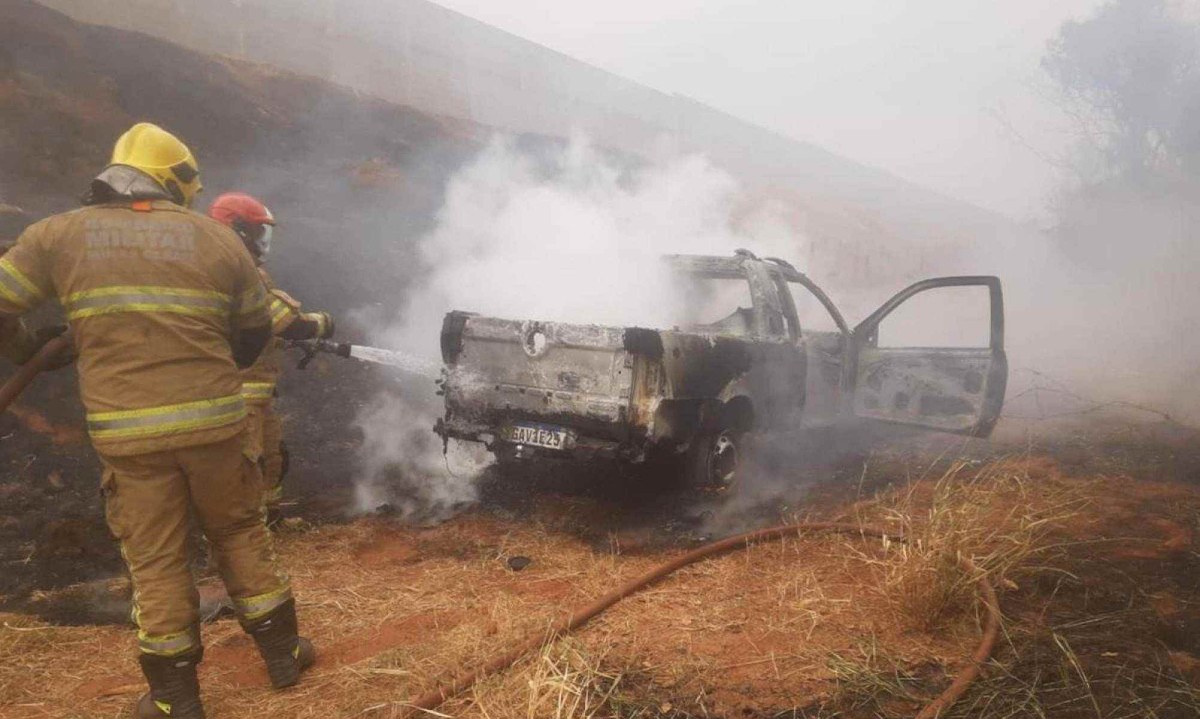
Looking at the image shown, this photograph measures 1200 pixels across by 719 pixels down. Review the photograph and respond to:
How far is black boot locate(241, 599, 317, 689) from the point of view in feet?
8.88

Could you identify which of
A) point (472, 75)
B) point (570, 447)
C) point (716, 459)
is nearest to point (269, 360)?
point (570, 447)

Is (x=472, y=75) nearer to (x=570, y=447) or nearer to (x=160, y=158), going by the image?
(x=570, y=447)

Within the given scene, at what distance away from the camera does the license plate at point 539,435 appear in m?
4.34

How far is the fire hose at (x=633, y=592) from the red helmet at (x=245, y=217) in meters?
2.81

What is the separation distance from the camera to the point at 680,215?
9.66 meters

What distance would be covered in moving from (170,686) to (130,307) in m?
1.30

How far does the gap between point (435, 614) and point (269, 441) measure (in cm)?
167

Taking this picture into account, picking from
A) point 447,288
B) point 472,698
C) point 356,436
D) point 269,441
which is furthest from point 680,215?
point 472,698

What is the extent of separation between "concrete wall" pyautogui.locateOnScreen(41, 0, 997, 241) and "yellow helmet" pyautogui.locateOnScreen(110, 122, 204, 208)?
→ 14198mm

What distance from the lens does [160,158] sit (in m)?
2.64

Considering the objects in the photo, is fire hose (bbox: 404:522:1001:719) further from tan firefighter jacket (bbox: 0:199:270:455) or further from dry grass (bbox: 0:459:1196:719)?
tan firefighter jacket (bbox: 0:199:270:455)

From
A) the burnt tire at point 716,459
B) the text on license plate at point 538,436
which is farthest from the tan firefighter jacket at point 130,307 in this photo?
the burnt tire at point 716,459

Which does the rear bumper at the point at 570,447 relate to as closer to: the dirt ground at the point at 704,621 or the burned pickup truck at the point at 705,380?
the burned pickup truck at the point at 705,380

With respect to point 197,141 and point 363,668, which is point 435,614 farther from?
point 197,141
